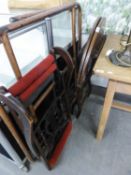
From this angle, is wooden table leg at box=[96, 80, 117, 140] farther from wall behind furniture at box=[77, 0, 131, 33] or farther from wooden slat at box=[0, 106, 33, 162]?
wall behind furniture at box=[77, 0, 131, 33]

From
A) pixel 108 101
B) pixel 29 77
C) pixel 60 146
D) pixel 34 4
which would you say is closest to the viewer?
pixel 29 77

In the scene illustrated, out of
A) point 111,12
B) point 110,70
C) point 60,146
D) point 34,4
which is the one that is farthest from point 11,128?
point 111,12

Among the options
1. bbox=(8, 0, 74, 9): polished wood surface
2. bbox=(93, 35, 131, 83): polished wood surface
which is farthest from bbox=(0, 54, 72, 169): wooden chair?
bbox=(8, 0, 74, 9): polished wood surface

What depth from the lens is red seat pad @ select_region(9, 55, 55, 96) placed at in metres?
0.75

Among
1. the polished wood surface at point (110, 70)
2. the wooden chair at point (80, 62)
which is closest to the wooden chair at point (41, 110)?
the wooden chair at point (80, 62)

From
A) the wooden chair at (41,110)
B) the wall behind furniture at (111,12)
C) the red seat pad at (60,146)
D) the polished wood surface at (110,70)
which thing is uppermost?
the wall behind furniture at (111,12)

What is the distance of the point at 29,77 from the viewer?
2.68 ft

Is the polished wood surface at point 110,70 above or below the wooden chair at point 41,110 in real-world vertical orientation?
above

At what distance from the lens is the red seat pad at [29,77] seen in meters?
0.75

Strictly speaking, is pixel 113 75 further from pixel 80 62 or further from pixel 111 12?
pixel 111 12

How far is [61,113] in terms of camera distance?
48.3 inches

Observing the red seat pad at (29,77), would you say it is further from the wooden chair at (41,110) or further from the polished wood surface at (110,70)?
the polished wood surface at (110,70)

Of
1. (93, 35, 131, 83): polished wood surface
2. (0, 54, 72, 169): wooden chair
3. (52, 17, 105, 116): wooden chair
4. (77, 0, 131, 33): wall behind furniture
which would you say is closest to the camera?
(0, 54, 72, 169): wooden chair

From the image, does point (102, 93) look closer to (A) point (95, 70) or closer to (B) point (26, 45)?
(A) point (95, 70)
